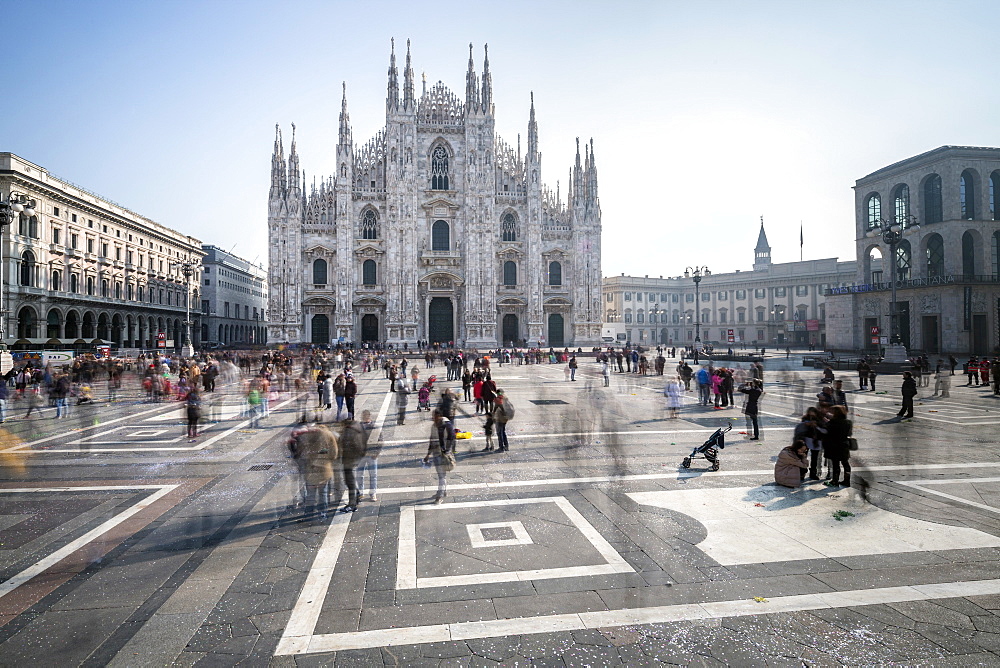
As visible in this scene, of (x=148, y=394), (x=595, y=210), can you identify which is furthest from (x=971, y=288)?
(x=148, y=394)

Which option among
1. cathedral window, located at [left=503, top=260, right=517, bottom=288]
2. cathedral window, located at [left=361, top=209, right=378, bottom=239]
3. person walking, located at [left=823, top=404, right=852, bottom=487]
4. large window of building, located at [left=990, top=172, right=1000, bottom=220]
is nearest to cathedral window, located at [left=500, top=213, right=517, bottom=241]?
cathedral window, located at [left=503, top=260, right=517, bottom=288]

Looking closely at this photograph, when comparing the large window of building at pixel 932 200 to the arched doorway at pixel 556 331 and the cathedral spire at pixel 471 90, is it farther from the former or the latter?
the cathedral spire at pixel 471 90

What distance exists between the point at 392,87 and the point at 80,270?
3244 cm

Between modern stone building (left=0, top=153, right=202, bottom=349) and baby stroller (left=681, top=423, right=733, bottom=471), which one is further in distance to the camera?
modern stone building (left=0, top=153, right=202, bottom=349)

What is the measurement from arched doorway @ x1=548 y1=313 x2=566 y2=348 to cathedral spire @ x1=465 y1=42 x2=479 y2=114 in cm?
2186

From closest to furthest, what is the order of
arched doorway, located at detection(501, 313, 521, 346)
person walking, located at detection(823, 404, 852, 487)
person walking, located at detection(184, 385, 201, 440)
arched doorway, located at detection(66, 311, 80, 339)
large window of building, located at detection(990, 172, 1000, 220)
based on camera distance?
person walking, located at detection(823, 404, 852, 487) → person walking, located at detection(184, 385, 201, 440) → large window of building, located at detection(990, 172, 1000, 220) → arched doorway, located at detection(66, 311, 80, 339) → arched doorway, located at detection(501, 313, 521, 346)

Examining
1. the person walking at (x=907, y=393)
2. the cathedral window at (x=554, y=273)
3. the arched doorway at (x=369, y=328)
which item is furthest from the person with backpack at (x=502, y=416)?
the cathedral window at (x=554, y=273)

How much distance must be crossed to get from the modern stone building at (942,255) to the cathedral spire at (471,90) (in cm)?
3585

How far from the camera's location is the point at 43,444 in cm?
1246

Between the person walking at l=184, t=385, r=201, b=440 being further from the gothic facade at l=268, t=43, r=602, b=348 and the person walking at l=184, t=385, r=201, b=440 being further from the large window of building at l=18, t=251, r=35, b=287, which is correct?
the large window of building at l=18, t=251, r=35, b=287

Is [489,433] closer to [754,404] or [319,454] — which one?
[319,454]

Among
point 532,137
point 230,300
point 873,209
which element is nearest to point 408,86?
point 532,137

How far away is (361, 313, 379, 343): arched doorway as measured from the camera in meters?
53.7

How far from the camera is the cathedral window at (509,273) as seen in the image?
56000 mm
